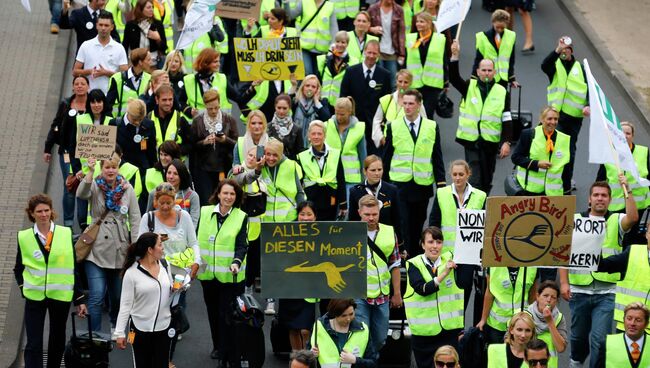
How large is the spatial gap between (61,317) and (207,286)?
1.50 m

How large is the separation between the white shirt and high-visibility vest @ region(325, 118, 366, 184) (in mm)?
3313

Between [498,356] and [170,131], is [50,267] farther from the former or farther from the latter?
[498,356]

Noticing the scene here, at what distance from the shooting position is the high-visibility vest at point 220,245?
1670 centimetres

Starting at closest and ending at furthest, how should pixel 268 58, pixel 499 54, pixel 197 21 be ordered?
1. pixel 268 58
2. pixel 197 21
3. pixel 499 54

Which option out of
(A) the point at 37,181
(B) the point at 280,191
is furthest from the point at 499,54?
(A) the point at 37,181

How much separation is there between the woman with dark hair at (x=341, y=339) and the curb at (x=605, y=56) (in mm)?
9814

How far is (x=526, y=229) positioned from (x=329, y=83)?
6.40 metres

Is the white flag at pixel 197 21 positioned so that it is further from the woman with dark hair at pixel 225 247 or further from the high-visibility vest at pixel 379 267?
the high-visibility vest at pixel 379 267

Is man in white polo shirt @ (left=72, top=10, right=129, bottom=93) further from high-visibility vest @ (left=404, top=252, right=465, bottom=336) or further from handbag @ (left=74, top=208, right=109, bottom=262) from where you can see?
high-visibility vest @ (left=404, top=252, right=465, bottom=336)

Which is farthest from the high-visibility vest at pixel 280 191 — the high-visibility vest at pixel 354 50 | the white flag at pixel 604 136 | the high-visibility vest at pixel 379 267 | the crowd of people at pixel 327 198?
the high-visibility vest at pixel 354 50

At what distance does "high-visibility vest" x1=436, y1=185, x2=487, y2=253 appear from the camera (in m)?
17.5

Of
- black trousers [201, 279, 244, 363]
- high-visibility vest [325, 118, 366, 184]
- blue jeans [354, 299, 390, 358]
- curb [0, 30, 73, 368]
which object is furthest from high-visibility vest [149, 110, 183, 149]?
blue jeans [354, 299, 390, 358]

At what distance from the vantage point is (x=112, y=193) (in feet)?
56.3

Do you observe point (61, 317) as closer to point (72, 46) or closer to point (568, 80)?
point (568, 80)
